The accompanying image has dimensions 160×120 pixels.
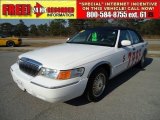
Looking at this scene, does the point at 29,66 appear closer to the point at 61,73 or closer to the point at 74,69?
the point at 61,73

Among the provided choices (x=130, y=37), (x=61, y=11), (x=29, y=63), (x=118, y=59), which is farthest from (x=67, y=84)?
(x=61, y=11)

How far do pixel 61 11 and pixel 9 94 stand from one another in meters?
18.5

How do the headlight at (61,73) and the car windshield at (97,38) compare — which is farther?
the car windshield at (97,38)

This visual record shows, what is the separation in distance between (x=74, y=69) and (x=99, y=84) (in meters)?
1.02

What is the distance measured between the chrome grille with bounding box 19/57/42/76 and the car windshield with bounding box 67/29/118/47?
1.77 meters

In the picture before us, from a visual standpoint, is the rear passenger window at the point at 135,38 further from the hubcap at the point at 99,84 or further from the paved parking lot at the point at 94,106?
the hubcap at the point at 99,84

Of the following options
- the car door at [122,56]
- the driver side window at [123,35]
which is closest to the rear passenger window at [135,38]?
the driver side window at [123,35]

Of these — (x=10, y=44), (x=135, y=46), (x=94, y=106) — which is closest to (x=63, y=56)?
(x=94, y=106)

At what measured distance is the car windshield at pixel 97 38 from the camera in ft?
17.1

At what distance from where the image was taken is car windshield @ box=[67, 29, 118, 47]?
5199 mm

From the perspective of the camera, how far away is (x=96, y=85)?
4449 millimetres

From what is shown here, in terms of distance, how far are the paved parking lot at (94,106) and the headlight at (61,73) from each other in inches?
29.3

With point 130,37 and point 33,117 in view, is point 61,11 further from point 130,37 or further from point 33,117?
point 33,117

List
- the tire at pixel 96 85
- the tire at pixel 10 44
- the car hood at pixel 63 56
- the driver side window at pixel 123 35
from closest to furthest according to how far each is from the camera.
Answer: the car hood at pixel 63 56
the tire at pixel 96 85
the driver side window at pixel 123 35
the tire at pixel 10 44
